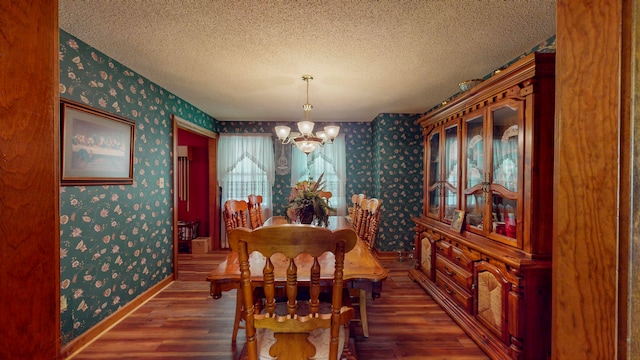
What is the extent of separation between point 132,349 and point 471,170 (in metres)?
3.18

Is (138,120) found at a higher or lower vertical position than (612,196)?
higher

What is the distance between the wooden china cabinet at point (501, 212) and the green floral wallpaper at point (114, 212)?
313 cm

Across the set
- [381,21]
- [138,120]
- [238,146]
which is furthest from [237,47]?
[238,146]

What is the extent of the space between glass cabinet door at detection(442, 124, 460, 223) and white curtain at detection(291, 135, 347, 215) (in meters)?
2.32

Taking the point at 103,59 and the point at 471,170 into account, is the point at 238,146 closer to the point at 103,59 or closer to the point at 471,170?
the point at 103,59

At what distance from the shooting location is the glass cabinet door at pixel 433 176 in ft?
10.3

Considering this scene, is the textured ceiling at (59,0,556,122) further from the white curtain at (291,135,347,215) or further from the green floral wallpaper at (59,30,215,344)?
the white curtain at (291,135,347,215)

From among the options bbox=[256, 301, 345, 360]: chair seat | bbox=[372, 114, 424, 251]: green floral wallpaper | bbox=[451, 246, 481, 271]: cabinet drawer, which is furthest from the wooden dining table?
bbox=[372, 114, 424, 251]: green floral wallpaper

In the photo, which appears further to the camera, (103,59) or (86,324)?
(103,59)

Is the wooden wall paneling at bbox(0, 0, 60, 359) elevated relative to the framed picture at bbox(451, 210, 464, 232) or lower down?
elevated

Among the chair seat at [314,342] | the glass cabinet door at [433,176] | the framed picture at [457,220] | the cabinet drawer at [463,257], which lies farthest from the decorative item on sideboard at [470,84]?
the chair seat at [314,342]

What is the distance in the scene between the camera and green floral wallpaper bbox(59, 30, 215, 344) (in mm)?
2033

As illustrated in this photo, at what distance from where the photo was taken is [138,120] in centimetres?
284

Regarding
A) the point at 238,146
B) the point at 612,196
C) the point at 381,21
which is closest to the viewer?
the point at 612,196
